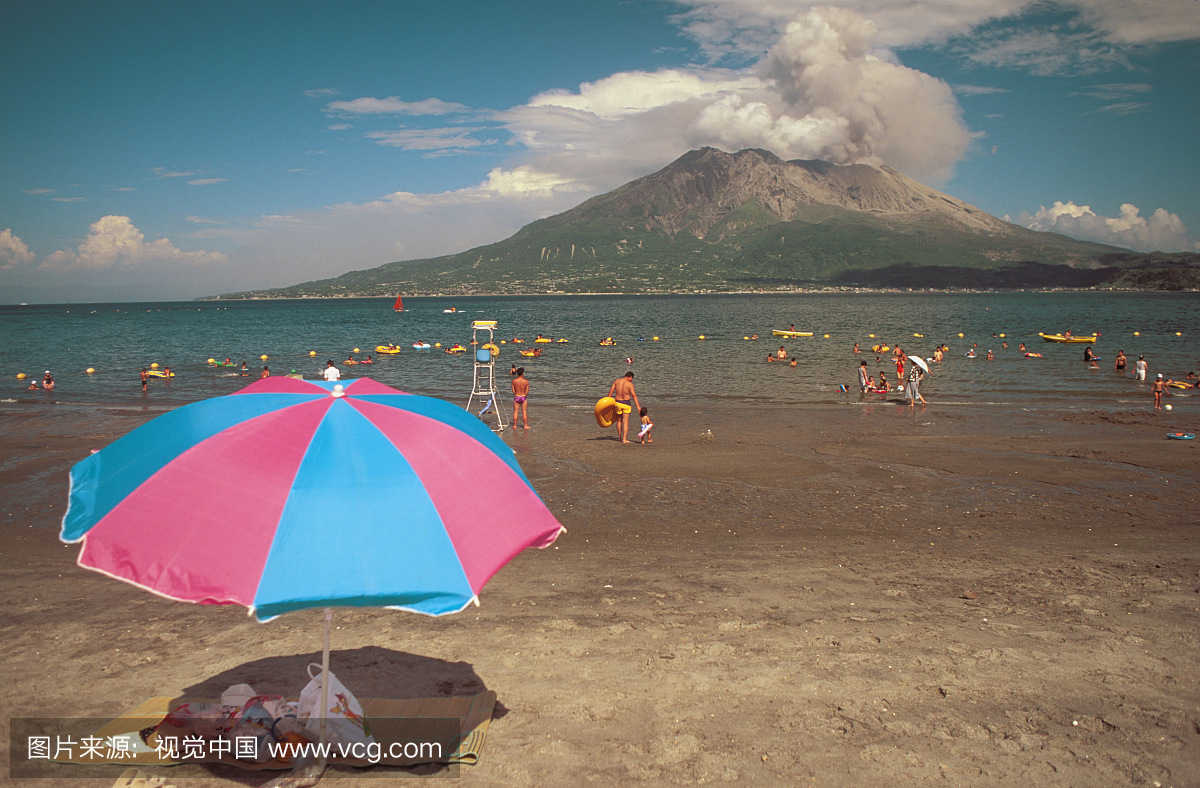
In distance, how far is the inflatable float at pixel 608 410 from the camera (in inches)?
698

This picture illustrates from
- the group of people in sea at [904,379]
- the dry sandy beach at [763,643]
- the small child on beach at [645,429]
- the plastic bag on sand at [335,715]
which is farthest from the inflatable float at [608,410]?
the plastic bag on sand at [335,715]

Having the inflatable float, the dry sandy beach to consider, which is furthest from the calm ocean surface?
the dry sandy beach

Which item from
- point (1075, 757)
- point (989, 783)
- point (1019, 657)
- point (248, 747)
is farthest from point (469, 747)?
point (1019, 657)

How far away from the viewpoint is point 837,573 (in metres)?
8.97

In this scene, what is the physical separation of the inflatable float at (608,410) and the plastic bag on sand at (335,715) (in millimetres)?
12766

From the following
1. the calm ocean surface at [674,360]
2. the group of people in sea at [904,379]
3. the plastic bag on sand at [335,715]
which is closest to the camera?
the plastic bag on sand at [335,715]

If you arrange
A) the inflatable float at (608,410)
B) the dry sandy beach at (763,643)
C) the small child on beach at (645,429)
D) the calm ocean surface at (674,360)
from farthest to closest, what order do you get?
1. the calm ocean surface at (674,360)
2. the small child on beach at (645,429)
3. the inflatable float at (608,410)
4. the dry sandy beach at (763,643)

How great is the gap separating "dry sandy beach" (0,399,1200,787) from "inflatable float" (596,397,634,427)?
15.9 feet

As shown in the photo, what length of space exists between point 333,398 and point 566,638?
3.81 m

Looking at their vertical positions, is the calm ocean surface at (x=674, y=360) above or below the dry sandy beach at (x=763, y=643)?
above

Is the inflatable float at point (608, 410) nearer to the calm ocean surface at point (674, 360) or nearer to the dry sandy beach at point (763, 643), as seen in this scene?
the dry sandy beach at point (763, 643)

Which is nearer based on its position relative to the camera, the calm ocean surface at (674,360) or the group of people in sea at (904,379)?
the group of people in sea at (904,379)

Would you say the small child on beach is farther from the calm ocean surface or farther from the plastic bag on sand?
the plastic bag on sand

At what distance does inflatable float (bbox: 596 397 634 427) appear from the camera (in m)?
17.7
